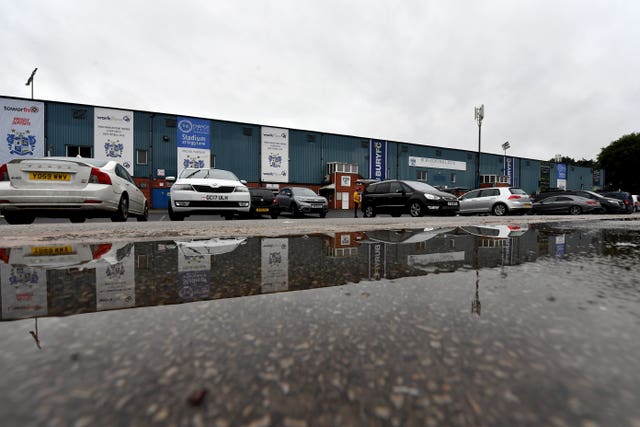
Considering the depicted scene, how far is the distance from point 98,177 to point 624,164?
2946 inches

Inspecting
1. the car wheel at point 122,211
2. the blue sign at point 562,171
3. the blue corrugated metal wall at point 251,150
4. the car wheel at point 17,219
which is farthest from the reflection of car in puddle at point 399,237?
the blue sign at point 562,171

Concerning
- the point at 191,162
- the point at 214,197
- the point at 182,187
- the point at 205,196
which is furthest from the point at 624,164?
the point at 182,187

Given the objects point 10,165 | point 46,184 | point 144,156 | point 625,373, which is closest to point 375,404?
point 625,373

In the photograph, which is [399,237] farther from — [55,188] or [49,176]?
[49,176]

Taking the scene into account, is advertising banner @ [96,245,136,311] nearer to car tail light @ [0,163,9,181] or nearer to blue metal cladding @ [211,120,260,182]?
car tail light @ [0,163,9,181]

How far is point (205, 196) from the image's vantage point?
24.8 ft

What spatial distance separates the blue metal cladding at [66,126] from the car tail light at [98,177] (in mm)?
22218

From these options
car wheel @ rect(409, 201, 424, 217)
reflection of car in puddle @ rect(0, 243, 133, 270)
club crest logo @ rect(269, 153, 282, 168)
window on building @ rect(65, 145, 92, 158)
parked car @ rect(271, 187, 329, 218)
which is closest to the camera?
reflection of car in puddle @ rect(0, 243, 133, 270)

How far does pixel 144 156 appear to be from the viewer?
24609 mm

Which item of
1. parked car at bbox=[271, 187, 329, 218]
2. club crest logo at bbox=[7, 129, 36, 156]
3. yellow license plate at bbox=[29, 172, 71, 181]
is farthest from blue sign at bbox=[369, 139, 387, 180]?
yellow license plate at bbox=[29, 172, 71, 181]

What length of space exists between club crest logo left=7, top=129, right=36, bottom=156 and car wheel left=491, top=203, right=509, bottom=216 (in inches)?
1169

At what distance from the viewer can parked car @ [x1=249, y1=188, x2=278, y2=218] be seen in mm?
12141

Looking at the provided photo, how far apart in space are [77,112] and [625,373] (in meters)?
30.4

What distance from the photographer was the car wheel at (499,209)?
45.5 ft
